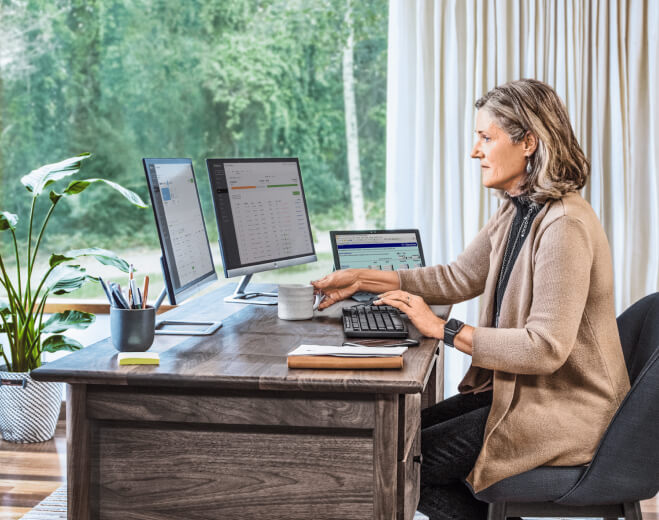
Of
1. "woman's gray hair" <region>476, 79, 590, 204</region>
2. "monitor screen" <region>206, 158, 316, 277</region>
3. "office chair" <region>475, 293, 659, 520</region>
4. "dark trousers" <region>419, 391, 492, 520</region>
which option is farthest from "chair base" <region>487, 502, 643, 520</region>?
"monitor screen" <region>206, 158, 316, 277</region>

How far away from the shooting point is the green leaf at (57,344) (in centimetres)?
322

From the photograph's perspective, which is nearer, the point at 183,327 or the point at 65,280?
the point at 183,327

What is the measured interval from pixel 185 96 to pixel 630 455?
353 centimetres

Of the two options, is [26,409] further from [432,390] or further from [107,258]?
[432,390]

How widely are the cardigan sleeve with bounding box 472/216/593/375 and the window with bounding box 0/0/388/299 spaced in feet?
9.35

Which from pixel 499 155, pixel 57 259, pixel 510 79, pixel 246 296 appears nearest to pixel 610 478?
pixel 499 155

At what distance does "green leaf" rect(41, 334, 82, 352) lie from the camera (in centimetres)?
322

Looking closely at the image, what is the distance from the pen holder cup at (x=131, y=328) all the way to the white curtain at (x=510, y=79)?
2.00m

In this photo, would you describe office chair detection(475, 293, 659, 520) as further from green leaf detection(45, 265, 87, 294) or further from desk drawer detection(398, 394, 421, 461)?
green leaf detection(45, 265, 87, 294)

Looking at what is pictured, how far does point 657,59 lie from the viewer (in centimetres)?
318

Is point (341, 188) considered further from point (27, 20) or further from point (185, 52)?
point (27, 20)

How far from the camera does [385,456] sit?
1427 millimetres

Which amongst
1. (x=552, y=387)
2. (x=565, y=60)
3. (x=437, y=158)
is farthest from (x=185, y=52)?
(x=552, y=387)

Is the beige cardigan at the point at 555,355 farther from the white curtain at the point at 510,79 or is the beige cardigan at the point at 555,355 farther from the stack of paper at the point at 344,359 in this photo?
the white curtain at the point at 510,79
